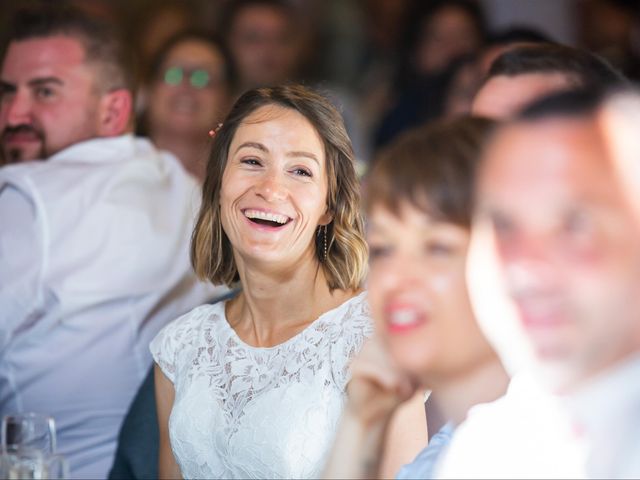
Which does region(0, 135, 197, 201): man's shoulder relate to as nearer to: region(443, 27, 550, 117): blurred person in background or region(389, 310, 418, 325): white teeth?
region(443, 27, 550, 117): blurred person in background

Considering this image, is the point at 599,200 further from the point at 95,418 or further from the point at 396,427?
the point at 95,418

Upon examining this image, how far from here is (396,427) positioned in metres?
1.34

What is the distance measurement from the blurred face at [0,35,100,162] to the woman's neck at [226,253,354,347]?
796 millimetres

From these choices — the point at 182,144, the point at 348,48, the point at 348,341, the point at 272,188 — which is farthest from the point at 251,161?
the point at 348,48

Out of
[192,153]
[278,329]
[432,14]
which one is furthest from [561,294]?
[432,14]

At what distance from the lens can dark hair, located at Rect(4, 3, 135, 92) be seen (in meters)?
2.50

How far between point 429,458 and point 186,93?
2.29 m

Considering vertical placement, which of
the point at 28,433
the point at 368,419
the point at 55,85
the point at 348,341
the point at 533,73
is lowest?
the point at 28,433

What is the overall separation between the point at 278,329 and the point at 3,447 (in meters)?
0.51

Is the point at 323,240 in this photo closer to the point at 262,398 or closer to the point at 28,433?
the point at 262,398

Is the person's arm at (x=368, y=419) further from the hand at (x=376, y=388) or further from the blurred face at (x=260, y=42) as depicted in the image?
the blurred face at (x=260, y=42)

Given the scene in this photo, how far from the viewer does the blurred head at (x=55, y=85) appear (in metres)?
2.48

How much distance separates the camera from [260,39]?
4102mm

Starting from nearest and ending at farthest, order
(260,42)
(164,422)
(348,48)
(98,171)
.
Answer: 1. (164,422)
2. (98,171)
3. (260,42)
4. (348,48)
